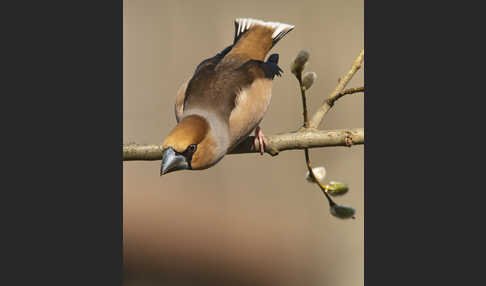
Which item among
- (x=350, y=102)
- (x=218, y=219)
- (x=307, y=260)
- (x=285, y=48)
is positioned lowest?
(x=307, y=260)

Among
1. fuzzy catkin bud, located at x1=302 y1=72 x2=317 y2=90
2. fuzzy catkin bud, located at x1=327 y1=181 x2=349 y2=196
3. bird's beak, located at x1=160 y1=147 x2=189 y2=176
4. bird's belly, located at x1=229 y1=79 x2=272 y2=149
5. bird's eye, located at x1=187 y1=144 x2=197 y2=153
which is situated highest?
fuzzy catkin bud, located at x1=302 y1=72 x2=317 y2=90

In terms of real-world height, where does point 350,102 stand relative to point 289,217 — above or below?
above

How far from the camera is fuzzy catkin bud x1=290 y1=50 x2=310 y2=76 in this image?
2.84 meters

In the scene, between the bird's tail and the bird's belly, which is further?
the bird's tail

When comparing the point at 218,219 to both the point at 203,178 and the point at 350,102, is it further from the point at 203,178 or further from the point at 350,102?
the point at 350,102

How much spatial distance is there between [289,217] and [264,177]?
22cm

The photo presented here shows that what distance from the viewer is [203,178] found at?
2912mm

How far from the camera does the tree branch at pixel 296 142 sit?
2.86 m

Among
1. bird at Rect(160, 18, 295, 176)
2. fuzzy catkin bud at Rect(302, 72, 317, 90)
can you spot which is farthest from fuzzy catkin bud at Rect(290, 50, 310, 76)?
bird at Rect(160, 18, 295, 176)

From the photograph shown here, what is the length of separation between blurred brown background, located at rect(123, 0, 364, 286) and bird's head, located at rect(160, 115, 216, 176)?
207 millimetres

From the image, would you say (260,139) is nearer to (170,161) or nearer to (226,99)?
(226,99)

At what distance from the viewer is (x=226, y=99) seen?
2.88 m

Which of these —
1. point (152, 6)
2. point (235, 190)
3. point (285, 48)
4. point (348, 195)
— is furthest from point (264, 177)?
point (152, 6)

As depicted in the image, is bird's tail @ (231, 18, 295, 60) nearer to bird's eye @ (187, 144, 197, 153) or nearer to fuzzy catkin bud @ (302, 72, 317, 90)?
fuzzy catkin bud @ (302, 72, 317, 90)
